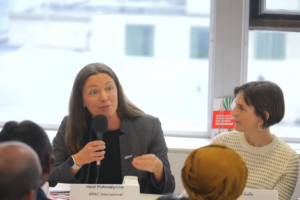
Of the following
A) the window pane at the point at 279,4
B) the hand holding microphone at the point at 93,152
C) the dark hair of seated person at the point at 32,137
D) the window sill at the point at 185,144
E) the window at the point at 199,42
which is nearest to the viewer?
the dark hair of seated person at the point at 32,137

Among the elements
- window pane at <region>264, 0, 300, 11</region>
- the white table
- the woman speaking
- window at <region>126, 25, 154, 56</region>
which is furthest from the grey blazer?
window pane at <region>264, 0, 300, 11</region>

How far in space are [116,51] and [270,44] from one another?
Answer: 60.4 inches

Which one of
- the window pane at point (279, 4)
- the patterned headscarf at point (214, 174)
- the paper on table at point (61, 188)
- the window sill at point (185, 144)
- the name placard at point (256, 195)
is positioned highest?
the window pane at point (279, 4)

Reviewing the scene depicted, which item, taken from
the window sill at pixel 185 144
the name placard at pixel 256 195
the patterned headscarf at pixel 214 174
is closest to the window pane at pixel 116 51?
the window sill at pixel 185 144

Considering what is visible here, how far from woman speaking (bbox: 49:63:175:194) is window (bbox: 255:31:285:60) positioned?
5.90 feet

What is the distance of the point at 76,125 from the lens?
2766 mm

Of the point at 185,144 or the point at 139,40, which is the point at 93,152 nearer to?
the point at 185,144

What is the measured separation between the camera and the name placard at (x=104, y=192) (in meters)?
2.18

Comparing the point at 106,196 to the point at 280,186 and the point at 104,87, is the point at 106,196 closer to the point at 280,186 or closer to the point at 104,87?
the point at 104,87

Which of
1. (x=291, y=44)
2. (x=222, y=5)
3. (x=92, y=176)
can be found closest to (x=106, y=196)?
(x=92, y=176)

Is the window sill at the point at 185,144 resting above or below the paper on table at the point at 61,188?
below

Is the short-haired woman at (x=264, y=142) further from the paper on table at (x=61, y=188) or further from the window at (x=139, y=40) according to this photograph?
the window at (x=139, y=40)

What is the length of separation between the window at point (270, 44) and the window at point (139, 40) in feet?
3.48

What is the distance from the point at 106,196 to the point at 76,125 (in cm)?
72
